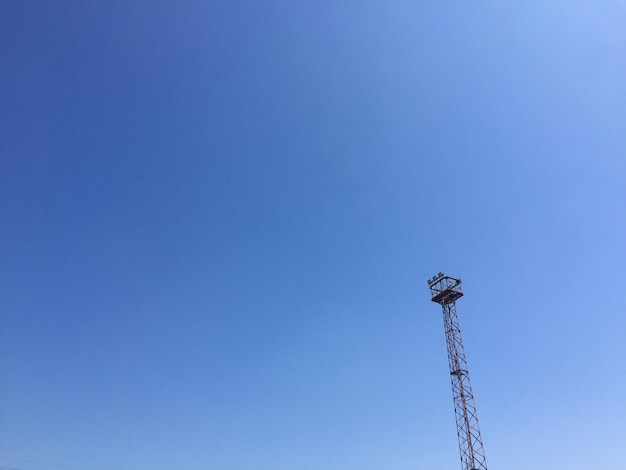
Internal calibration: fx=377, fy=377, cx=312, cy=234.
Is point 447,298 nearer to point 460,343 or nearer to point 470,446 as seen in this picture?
point 460,343

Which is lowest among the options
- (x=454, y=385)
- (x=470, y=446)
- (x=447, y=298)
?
(x=470, y=446)

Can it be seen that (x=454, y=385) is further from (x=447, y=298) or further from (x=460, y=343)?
(x=447, y=298)

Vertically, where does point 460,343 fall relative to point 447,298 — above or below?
below

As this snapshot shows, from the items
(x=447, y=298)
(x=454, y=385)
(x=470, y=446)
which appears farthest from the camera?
(x=447, y=298)

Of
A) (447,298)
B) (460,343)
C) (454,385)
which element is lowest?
(454,385)

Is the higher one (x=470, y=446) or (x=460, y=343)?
(x=460, y=343)

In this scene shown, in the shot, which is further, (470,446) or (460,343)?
(460,343)

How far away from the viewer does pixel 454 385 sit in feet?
170

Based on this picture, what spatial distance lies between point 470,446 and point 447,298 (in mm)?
19252

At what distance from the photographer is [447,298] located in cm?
5609

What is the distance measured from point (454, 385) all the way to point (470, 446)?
290 inches

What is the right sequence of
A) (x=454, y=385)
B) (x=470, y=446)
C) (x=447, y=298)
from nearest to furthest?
(x=470, y=446)
(x=454, y=385)
(x=447, y=298)

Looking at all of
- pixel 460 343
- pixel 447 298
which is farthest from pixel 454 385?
pixel 447 298

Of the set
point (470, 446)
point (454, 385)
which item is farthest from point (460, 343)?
point (470, 446)
